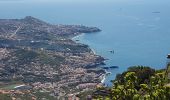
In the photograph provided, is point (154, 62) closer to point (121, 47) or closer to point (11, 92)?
point (121, 47)

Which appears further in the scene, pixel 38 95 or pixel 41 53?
pixel 41 53

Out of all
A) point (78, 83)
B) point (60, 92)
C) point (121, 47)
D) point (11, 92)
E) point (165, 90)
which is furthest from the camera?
point (121, 47)

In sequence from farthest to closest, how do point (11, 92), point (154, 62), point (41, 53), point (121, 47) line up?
point (121, 47), point (41, 53), point (154, 62), point (11, 92)

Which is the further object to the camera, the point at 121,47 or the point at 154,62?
the point at 121,47

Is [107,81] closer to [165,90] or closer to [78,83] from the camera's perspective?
[78,83]

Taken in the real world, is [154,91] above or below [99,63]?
above

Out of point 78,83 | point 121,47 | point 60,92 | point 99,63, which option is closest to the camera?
point 60,92

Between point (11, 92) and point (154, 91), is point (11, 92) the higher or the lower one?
the lower one

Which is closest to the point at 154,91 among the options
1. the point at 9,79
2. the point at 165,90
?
the point at 165,90

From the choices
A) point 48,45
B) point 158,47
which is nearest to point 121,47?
point 158,47
